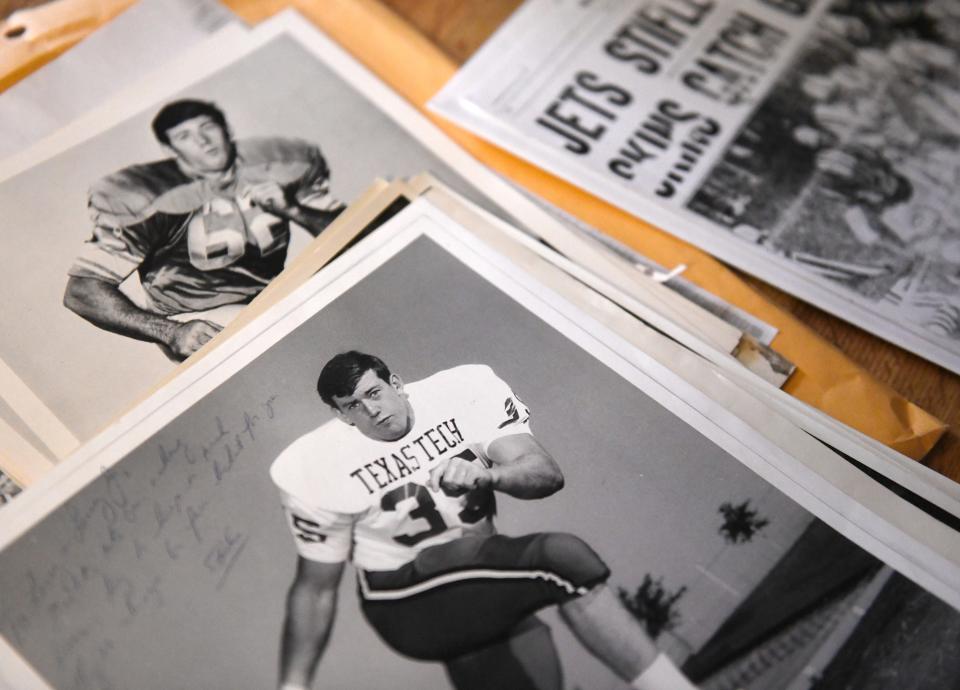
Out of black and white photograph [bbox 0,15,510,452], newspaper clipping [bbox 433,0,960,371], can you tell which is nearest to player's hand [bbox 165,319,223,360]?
black and white photograph [bbox 0,15,510,452]

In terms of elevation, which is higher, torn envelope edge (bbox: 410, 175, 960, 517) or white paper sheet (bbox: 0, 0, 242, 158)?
torn envelope edge (bbox: 410, 175, 960, 517)

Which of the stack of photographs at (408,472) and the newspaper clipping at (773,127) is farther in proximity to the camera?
the newspaper clipping at (773,127)

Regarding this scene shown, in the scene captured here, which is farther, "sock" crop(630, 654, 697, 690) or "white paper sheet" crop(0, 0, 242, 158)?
"white paper sheet" crop(0, 0, 242, 158)

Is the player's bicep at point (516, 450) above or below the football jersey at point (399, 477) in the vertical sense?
above

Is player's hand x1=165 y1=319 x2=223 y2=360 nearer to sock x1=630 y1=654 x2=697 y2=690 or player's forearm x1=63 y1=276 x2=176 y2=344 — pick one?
player's forearm x1=63 y1=276 x2=176 y2=344

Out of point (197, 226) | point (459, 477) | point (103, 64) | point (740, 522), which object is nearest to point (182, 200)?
point (197, 226)

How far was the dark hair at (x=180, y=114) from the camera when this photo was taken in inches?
17.5

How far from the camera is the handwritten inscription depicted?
0.31m

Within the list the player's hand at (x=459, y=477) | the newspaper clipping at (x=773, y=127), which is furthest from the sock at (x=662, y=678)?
the newspaper clipping at (x=773, y=127)

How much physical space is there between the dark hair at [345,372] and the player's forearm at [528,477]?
3.0 inches

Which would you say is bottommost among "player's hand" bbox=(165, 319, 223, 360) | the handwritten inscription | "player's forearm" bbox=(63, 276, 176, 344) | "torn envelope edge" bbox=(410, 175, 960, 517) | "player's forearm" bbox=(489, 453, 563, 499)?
the handwritten inscription

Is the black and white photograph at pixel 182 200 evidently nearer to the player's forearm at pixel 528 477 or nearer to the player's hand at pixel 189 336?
the player's hand at pixel 189 336

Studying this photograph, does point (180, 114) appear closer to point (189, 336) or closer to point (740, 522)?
point (189, 336)

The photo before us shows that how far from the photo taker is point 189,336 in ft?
1.26
